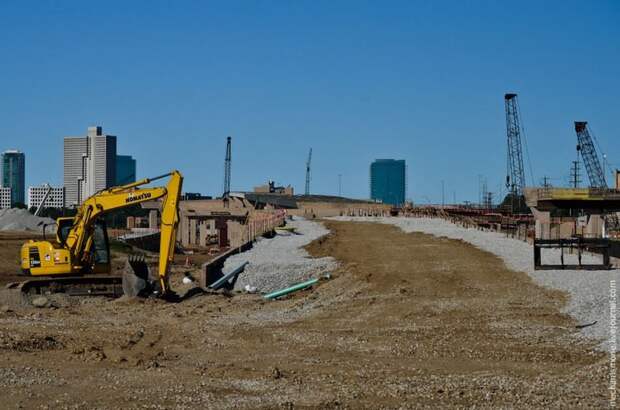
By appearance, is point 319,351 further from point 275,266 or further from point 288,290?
point 275,266

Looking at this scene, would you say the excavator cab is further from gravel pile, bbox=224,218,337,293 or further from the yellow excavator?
gravel pile, bbox=224,218,337,293

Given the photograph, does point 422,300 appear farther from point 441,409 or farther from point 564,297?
point 441,409

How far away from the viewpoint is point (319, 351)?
16.2 meters

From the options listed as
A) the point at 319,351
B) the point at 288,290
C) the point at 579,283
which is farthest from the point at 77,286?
the point at 579,283

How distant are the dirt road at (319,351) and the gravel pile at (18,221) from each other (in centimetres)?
4549

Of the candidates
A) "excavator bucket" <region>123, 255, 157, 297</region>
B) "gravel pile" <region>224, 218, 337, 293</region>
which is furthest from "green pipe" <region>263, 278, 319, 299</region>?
"excavator bucket" <region>123, 255, 157, 297</region>

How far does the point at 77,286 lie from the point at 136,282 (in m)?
2.69

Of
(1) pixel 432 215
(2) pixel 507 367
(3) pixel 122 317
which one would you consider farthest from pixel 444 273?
(1) pixel 432 215

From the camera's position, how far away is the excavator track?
27422 millimetres

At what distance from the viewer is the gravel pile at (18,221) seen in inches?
2745

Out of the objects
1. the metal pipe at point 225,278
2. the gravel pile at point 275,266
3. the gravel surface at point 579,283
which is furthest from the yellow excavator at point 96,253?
the gravel surface at point 579,283

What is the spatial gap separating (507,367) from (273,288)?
52.7 ft

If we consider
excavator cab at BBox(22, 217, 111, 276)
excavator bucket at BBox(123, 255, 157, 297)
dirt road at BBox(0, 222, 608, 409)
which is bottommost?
dirt road at BBox(0, 222, 608, 409)

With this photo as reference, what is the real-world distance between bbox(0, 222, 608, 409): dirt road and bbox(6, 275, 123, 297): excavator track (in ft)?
4.43
